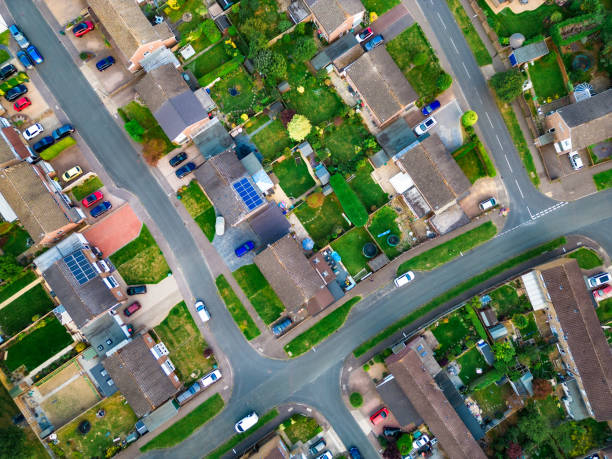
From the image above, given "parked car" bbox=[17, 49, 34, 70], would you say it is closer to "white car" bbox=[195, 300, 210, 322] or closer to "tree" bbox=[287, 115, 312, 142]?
"tree" bbox=[287, 115, 312, 142]

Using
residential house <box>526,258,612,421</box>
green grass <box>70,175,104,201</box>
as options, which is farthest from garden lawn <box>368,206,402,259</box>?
green grass <box>70,175,104,201</box>

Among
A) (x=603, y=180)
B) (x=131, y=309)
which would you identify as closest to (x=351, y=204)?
(x=131, y=309)

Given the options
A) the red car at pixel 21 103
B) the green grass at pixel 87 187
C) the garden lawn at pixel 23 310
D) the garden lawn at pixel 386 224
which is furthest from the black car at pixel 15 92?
the garden lawn at pixel 386 224

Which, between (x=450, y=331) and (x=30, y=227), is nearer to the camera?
(x=30, y=227)

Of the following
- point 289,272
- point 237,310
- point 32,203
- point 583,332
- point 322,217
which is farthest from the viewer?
Answer: point 322,217

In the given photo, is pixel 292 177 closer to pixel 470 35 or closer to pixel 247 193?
pixel 247 193

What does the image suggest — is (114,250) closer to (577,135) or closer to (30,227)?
(30,227)

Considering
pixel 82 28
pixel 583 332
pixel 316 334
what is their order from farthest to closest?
pixel 316 334 → pixel 82 28 → pixel 583 332

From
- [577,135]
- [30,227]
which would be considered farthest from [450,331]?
[30,227]
